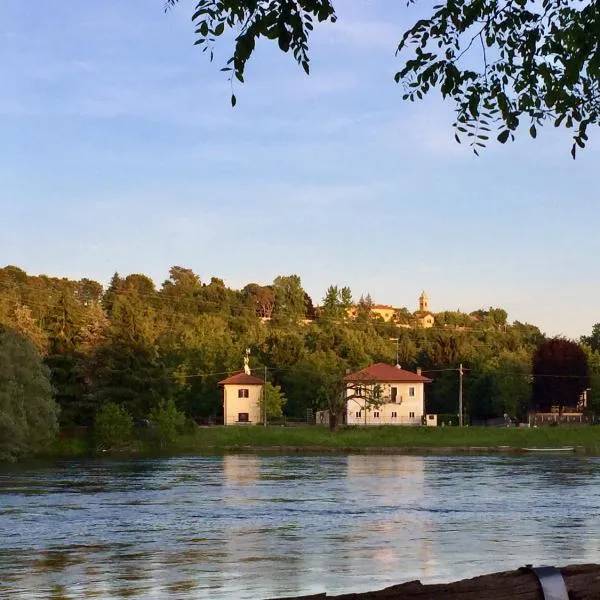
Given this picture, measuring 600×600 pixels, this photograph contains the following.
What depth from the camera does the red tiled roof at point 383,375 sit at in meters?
109

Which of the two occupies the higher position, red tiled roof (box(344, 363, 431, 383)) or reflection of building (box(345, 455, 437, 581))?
red tiled roof (box(344, 363, 431, 383))

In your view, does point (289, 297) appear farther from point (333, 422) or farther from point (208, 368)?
point (333, 422)

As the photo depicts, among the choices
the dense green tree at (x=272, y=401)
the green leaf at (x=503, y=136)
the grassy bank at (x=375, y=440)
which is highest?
the green leaf at (x=503, y=136)

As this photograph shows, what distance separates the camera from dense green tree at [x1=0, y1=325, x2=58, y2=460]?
227 ft

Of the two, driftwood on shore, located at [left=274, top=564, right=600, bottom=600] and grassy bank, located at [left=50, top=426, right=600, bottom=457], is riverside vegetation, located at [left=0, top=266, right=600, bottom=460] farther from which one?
driftwood on shore, located at [left=274, top=564, right=600, bottom=600]

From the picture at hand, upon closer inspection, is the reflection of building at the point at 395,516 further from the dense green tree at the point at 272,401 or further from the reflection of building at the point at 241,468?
the dense green tree at the point at 272,401

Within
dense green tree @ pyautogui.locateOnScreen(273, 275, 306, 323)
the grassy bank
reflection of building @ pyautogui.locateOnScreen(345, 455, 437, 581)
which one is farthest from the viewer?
dense green tree @ pyautogui.locateOnScreen(273, 275, 306, 323)

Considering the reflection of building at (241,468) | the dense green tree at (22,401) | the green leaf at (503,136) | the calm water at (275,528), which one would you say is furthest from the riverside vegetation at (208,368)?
the green leaf at (503,136)

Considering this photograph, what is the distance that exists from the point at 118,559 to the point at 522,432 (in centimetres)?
7236

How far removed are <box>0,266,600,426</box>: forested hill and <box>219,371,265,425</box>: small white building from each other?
3.26m

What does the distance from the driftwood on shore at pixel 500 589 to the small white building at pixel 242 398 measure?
337ft

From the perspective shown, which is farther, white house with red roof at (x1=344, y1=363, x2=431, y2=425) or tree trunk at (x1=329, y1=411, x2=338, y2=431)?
white house with red roof at (x1=344, y1=363, x2=431, y2=425)

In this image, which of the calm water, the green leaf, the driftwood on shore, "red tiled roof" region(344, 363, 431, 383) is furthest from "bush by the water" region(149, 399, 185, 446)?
the driftwood on shore

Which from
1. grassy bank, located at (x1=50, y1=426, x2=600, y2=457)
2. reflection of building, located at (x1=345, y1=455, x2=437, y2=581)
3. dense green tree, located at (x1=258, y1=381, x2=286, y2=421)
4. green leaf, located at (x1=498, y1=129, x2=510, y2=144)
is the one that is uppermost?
green leaf, located at (x1=498, y1=129, x2=510, y2=144)
